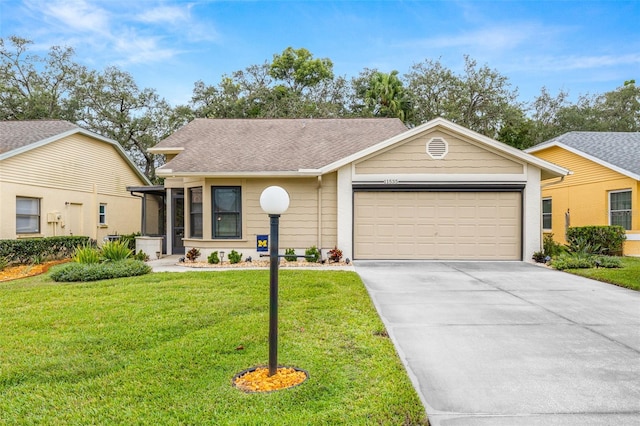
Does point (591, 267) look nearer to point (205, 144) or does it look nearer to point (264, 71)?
point (205, 144)

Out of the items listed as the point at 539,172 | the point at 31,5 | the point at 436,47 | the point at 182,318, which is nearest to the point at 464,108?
the point at 436,47

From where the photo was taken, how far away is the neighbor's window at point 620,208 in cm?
1373

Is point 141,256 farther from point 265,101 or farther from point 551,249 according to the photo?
point 265,101

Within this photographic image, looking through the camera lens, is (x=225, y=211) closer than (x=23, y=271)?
No

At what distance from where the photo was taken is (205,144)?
47.2 ft

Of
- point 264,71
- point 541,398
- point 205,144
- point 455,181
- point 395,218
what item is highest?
point 264,71

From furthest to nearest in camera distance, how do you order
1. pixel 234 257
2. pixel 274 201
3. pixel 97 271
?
pixel 234 257 → pixel 97 271 → pixel 274 201

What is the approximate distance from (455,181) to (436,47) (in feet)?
63.9

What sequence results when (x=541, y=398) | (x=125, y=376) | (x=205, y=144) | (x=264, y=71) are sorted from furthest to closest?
(x=264, y=71), (x=205, y=144), (x=125, y=376), (x=541, y=398)

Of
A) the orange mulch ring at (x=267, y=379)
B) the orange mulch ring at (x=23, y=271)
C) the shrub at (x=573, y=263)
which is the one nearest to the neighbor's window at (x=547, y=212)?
the shrub at (x=573, y=263)

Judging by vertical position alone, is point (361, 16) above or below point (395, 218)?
above

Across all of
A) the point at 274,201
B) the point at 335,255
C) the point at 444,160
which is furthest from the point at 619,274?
the point at 274,201

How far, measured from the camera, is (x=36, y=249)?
12734 mm

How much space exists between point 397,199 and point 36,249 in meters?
11.1
